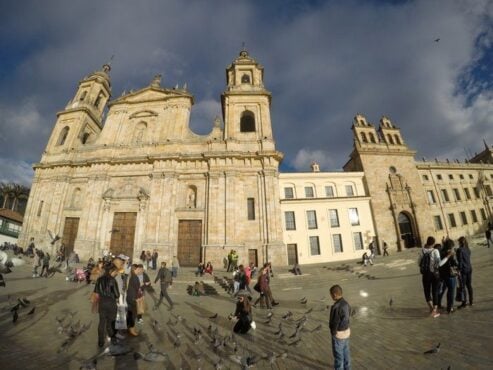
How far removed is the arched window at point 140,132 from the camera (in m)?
27.4

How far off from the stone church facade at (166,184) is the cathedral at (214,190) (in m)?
0.10

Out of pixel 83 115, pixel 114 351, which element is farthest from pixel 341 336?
pixel 83 115

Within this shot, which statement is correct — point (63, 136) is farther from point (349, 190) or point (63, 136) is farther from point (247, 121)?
point (349, 190)

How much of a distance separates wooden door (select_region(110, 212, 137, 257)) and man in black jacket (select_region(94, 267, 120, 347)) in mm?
18154

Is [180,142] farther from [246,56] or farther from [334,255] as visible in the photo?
[334,255]

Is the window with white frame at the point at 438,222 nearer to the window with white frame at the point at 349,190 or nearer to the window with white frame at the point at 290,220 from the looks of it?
the window with white frame at the point at 349,190

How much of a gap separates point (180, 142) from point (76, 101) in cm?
1929

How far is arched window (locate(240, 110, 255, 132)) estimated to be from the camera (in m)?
27.7

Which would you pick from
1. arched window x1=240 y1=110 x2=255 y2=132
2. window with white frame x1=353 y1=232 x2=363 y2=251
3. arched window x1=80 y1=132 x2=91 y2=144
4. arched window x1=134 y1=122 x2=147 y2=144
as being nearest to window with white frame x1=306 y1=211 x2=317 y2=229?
window with white frame x1=353 y1=232 x2=363 y2=251

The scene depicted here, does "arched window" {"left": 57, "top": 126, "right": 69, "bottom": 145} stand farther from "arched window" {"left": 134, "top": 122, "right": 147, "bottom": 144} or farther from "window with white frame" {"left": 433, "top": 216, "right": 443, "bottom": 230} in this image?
"window with white frame" {"left": 433, "top": 216, "right": 443, "bottom": 230}

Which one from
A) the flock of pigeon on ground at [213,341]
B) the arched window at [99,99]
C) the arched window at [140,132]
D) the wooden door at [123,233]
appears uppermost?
the arched window at [99,99]

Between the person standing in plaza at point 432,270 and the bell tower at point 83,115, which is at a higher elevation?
the bell tower at point 83,115

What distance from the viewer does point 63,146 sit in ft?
91.9

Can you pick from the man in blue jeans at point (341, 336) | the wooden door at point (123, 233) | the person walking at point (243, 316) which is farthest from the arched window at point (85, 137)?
the man in blue jeans at point (341, 336)
